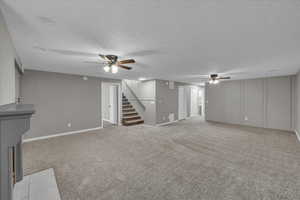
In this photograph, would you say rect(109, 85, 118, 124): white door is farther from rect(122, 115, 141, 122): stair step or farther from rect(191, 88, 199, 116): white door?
rect(191, 88, 199, 116): white door

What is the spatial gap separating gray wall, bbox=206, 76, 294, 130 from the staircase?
3.82m

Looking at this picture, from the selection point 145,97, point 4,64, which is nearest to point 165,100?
point 145,97

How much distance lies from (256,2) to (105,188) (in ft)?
9.22

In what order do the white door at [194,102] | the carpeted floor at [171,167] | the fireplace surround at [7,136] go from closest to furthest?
the fireplace surround at [7,136], the carpeted floor at [171,167], the white door at [194,102]

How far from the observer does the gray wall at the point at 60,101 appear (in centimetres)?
393

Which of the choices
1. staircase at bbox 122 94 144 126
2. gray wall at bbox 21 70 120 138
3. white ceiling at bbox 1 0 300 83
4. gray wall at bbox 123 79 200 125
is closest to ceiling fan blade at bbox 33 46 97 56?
white ceiling at bbox 1 0 300 83

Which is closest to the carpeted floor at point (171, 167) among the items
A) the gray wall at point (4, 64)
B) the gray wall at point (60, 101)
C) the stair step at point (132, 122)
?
the gray wall at point (60, 101)

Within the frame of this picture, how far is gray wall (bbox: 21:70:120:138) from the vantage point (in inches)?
155

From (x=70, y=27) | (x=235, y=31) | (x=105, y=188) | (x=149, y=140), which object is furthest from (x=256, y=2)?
(x=149, y=140)

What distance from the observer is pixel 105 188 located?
1.86 meters

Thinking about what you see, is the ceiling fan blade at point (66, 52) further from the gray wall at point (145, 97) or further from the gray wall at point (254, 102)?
the gray wall at point (254, 102)

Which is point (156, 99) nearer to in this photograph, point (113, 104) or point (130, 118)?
point (130, 118)

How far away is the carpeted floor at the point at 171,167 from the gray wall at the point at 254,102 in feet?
5.48

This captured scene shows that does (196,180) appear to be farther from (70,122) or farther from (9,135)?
(70,122)
